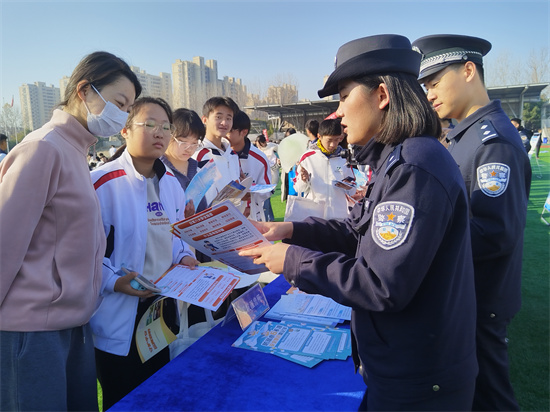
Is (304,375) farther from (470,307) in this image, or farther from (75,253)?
(75,253)

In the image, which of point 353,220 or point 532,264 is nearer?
point 353,220

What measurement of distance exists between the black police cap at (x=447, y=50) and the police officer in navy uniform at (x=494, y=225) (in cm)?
2

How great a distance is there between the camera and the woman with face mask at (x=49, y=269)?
4.25ft

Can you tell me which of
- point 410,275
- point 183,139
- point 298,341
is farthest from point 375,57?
point 183,139

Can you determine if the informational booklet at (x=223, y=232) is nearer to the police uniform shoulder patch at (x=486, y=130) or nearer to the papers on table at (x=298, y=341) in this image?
the papers on table at (x=298, y=341)

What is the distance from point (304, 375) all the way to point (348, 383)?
0.18m

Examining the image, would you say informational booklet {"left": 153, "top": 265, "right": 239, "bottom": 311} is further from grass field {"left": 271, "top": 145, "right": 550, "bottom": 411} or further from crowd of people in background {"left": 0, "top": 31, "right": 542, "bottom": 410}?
grass field {"left": 271, "top": 145, "right": 550, "bottom": 411}

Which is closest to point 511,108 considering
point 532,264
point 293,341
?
point 532,264

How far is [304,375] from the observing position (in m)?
1.52

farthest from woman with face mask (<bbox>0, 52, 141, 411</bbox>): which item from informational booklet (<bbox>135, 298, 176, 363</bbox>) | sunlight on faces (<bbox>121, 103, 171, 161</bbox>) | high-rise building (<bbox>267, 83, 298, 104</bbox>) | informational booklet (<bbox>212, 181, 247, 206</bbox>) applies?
high-rise building (<bbox>267, 83, 298, 104</bbox>)

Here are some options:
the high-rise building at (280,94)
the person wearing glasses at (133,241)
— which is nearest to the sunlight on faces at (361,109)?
the person wearing glasses at (133,241)

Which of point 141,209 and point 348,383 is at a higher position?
point 141,209

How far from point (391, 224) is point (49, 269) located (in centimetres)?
124

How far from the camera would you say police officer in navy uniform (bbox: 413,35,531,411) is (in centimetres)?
172
